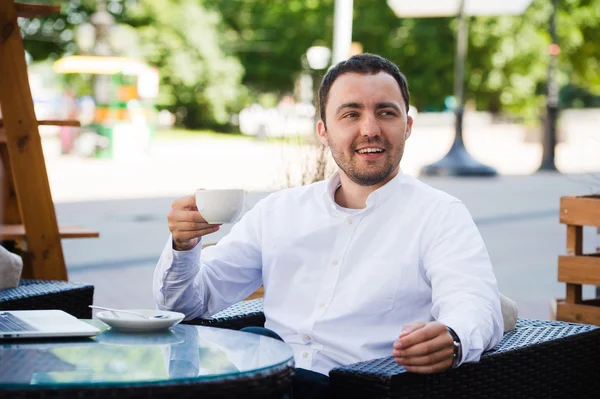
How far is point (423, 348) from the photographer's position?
226 centimetres

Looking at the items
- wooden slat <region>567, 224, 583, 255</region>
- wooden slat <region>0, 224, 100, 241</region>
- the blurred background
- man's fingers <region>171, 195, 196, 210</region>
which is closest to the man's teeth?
man's fingers <region>171, 195, 196, 210</region>

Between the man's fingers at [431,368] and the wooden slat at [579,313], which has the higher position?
the man's fingers at [431,368]

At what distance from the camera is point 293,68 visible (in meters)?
46.8

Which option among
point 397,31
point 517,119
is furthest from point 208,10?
point 517,119

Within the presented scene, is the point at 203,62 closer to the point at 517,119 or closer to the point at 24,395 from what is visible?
the point at 517,119

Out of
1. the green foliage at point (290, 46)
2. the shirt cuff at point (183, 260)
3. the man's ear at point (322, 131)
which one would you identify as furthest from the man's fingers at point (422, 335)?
the green foliage at point (290, 46)

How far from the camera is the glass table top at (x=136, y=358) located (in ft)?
6.10

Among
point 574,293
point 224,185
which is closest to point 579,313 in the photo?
point 574,293

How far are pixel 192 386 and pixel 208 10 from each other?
4255cm

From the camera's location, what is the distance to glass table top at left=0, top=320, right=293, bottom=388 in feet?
6.10

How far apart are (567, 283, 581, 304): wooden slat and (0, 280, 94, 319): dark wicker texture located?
221cm

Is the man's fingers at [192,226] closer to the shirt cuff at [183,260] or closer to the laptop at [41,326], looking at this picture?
the shirt cuff at [183,260]

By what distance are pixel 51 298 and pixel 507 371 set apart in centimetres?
172

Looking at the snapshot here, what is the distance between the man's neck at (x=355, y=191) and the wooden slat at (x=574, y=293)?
74.1 inches
